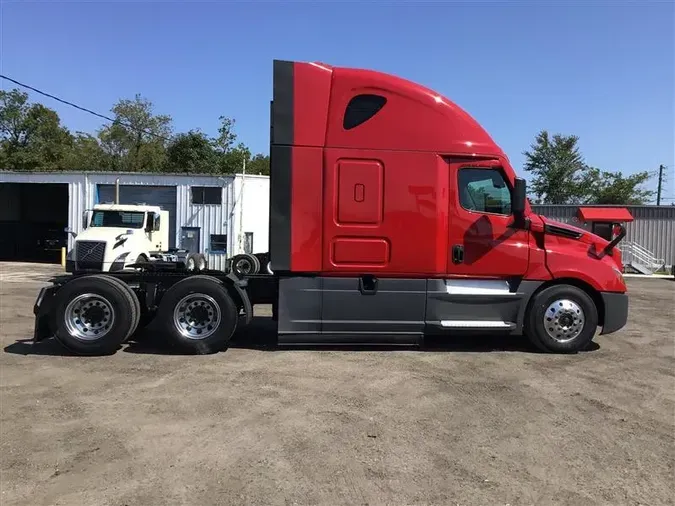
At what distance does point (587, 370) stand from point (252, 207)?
821 inches

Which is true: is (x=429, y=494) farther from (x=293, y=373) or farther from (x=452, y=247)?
(x=452, y=247)

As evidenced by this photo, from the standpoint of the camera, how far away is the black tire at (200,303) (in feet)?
24.9

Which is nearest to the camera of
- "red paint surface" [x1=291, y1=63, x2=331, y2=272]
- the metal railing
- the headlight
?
"red paint surface" [x1=291, y1=63, x2=331, y2=272]

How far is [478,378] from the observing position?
21.6 ft

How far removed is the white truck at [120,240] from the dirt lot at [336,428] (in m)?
8.21

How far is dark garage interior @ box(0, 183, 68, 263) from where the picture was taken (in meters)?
35.7

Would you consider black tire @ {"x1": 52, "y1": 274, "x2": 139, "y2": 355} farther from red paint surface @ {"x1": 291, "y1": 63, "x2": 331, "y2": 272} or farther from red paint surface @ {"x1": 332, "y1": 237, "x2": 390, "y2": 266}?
red paint surface @ {"x1": 332, "y1": 237, "x2": 390, "y2": 266}

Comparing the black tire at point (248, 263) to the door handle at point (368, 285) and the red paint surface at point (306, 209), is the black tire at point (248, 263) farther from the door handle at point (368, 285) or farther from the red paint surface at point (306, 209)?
the door handle at point (368, 285)

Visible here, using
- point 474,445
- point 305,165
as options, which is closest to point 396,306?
point 305,165

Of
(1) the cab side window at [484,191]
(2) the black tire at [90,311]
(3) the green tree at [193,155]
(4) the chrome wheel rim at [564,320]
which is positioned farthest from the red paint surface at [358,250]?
(3) the green tree at [193,155]

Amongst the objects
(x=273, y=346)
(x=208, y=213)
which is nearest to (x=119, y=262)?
(x=273, y=346)

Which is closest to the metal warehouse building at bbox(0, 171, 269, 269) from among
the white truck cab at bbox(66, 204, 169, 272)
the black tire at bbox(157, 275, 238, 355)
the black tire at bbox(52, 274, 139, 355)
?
the white truck cab at bbox(66, 204, 169, 272)

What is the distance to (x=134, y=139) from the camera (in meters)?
55.7

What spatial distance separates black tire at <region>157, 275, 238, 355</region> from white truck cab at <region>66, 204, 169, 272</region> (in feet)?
27.8
